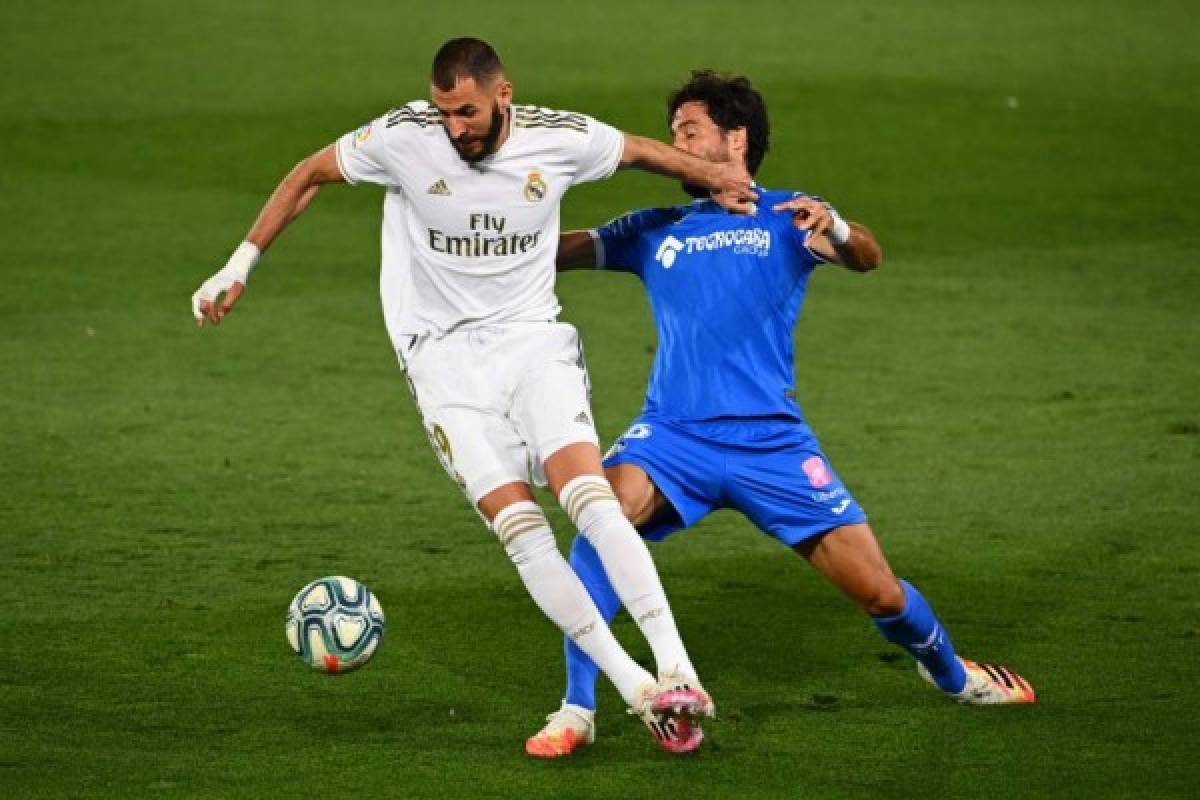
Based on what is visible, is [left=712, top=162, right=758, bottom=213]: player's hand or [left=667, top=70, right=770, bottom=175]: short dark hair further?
[left=667, top=70, right=770, bottom=175]: short dark hair

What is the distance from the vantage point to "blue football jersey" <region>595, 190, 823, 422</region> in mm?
6836

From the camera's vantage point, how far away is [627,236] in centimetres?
701

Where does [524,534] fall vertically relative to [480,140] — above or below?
below

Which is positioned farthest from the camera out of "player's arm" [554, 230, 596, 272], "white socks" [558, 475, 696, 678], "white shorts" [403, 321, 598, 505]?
"player's arm" [554, 230, 596, 272]

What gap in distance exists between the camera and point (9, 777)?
6031mm

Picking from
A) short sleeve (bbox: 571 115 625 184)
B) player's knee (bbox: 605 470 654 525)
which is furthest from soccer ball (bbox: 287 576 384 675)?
short sleeve (bbox: 571 115 625 184)

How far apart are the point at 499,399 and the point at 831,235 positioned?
3.87 ft

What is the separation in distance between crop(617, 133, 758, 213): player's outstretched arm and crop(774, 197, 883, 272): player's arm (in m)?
0.12

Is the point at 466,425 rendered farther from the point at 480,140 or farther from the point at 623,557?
the point at 480,140

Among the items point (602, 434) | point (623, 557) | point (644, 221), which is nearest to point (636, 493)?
point (623, 557)

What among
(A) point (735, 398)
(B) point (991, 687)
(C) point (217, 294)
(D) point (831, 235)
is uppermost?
(D) point (831, 235)

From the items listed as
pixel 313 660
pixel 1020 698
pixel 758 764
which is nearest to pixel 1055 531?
pixel 1020 698

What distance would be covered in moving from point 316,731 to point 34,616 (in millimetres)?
1729

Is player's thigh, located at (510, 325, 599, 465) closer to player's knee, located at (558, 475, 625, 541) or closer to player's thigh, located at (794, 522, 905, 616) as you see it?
player's knee, located at (558, 475, 625, 541)
